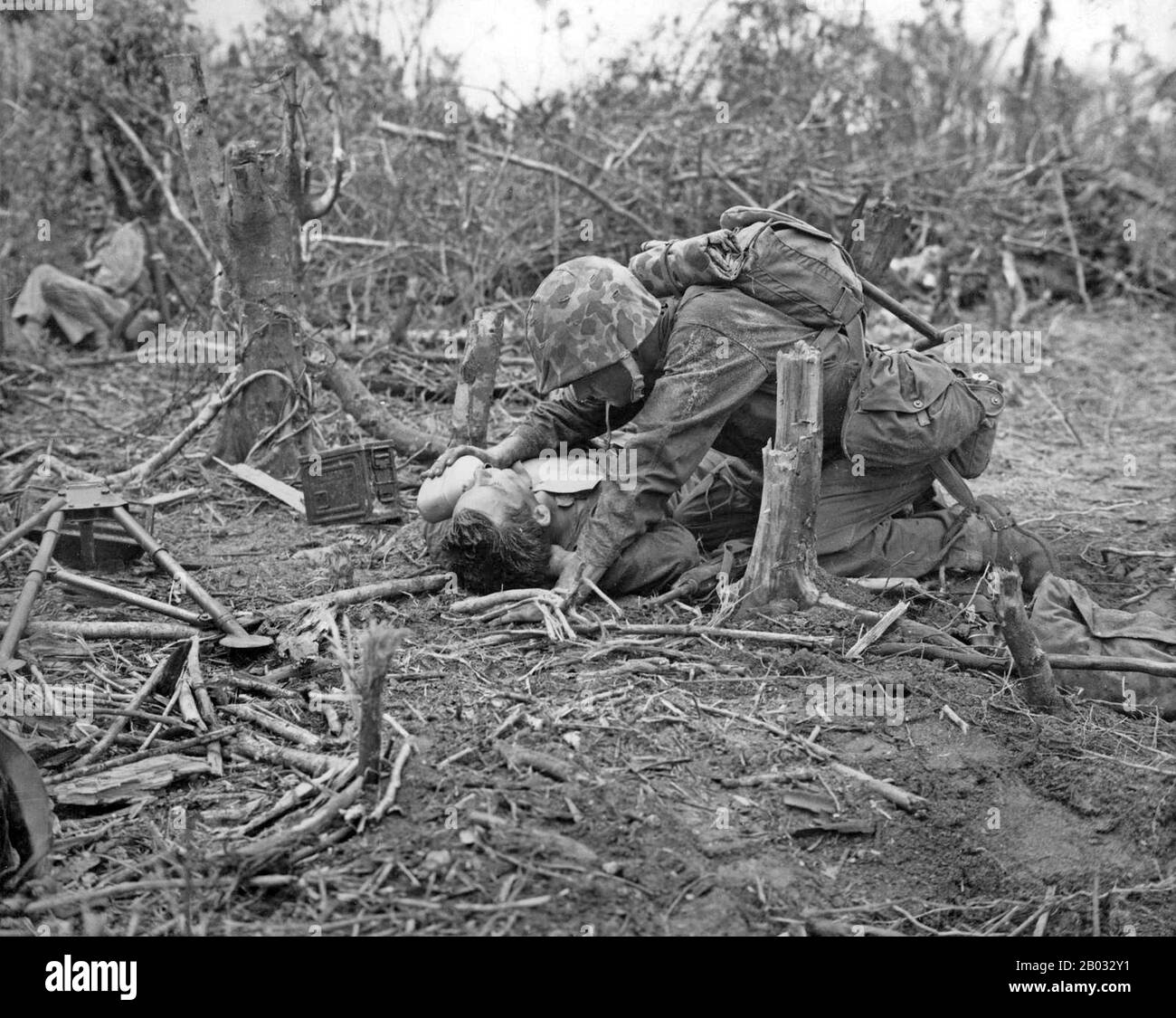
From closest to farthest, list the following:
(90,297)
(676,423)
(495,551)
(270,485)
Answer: (676,423), (495,551), (270,485), (90,297)

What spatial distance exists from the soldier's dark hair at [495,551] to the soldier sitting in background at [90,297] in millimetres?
5127

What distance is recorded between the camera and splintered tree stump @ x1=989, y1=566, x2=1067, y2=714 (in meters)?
3.79

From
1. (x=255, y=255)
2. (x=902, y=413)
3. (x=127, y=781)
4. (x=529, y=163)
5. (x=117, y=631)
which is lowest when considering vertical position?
(x=127, y=781)

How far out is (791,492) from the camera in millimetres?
4387

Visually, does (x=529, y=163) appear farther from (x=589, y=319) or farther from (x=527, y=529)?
(x=527, y=529)

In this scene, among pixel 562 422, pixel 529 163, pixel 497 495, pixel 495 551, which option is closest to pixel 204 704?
pixel 495 551

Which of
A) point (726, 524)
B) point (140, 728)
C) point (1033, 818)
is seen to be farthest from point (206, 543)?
point (1033, 818)

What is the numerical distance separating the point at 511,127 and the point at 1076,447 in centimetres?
458

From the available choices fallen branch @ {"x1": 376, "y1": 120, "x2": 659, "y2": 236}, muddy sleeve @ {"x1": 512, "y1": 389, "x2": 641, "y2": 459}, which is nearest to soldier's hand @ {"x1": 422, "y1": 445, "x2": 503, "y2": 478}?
muddy sleeve @ {"x1": 512, "y1": 389, "x2": 641, "y2": 459}

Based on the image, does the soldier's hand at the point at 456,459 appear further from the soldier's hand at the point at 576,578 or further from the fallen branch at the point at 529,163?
the fallen branch at the point at 529,163

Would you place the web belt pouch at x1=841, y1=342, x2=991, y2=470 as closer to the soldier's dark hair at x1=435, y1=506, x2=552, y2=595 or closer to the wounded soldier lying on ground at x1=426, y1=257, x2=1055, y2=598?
the wounded soldier lying on ground at x1=426, y1=257, x2=1055, y2=598

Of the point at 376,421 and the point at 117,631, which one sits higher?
the point at 376,421

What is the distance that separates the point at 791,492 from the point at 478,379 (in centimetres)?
183

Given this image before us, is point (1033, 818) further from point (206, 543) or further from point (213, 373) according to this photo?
point (213, 373)
